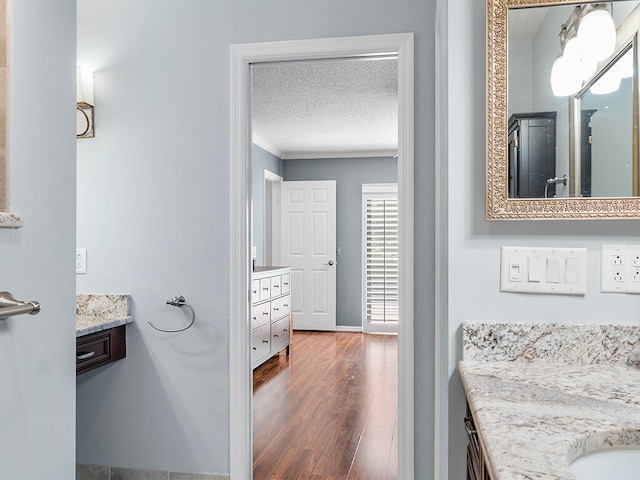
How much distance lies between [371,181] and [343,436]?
439 cm

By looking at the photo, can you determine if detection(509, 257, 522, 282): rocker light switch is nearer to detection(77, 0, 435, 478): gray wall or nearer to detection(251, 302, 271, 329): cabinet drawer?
detection(77, 0, 435, 478): gray wall

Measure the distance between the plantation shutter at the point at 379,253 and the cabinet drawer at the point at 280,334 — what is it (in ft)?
5.48

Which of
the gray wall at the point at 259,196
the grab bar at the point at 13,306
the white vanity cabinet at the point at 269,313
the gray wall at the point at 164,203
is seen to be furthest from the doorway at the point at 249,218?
the gray wall at the point at 259,196

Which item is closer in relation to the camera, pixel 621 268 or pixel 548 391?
pixel 548 391

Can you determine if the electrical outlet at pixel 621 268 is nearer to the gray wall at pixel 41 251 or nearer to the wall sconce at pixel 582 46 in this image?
the wall sconce at pixel 582 46

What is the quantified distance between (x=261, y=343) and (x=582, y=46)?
12.7ft

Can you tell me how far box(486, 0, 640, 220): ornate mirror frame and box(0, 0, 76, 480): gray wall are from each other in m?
1.14

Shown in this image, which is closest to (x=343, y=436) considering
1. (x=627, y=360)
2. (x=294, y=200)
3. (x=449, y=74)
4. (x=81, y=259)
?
(x=81, y=259)

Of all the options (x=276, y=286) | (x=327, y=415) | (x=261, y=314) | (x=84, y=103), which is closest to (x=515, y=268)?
(x=84, y=103)

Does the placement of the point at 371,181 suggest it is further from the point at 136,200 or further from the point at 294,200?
the point at 136,200

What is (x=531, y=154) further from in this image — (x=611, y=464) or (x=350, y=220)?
(x=350, y=220)

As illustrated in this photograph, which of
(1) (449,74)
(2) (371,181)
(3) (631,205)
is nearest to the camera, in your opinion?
(3) (631,205)

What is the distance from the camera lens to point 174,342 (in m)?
2.37

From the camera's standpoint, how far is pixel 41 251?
137cm
